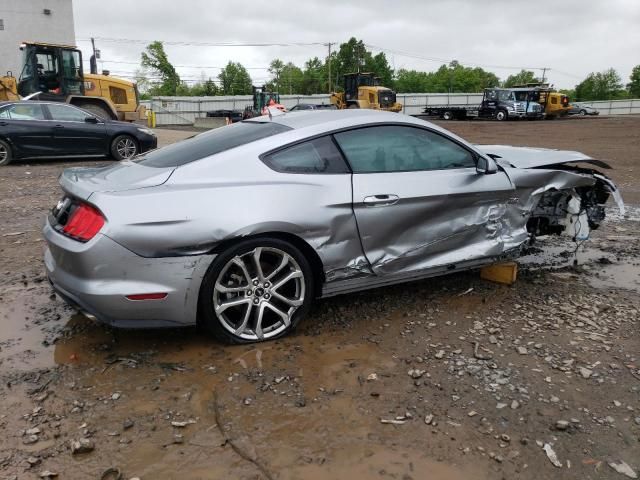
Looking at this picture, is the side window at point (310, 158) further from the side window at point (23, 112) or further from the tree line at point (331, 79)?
the tree line at point (331, 79)

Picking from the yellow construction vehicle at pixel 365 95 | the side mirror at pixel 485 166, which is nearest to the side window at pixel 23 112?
the side mirror at pixel 485 166

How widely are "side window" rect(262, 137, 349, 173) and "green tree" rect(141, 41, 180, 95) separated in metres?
85.8

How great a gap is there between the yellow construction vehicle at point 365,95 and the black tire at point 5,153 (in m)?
25.3

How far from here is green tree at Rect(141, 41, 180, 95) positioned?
269 feet

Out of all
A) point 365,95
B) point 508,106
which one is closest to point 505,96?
point 508,106

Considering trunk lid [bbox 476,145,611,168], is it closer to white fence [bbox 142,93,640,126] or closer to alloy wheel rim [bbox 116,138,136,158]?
alloy wheel rim [bbox 116,138,136,158]

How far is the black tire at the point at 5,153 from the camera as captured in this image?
11.7m

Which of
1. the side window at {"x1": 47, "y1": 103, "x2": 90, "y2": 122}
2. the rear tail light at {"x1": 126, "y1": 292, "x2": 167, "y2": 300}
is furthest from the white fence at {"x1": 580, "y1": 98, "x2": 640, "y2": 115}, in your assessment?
the rear tail light at {"x1": 126, "y1": 292, "x2": 167, "y2": 300}

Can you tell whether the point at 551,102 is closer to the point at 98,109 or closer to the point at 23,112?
the point at 98,109

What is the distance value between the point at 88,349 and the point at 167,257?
0.90 meters

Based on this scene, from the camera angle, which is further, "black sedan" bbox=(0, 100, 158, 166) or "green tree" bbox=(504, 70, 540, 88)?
"green tree" bbox=(504, 70, 540, 88)

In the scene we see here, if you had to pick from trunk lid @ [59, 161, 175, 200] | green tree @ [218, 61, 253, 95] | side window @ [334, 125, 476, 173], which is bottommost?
trunk lid @ [59, 161, 175, 200]

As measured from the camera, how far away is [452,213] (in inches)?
163

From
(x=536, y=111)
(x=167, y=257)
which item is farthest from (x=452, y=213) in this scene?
(x=536, y=111)
